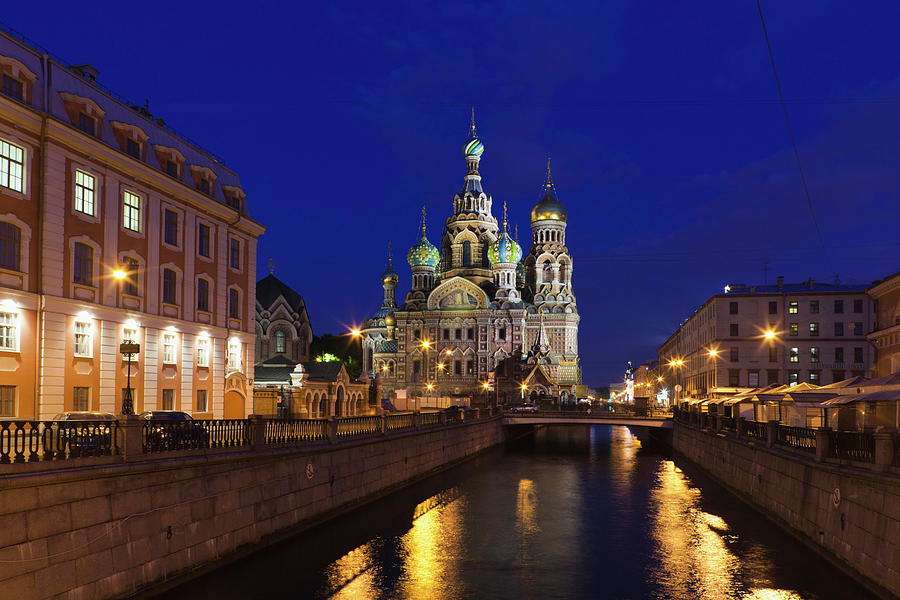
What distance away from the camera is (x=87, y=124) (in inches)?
1247

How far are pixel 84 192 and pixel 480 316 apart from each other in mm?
95649

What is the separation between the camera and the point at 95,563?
16781 millimetres

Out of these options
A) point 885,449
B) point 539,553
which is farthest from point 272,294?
point 885,449

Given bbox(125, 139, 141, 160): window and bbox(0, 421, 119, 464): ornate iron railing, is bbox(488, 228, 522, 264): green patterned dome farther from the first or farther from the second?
bbox(0, 421, 119, 464): ornate iron railing

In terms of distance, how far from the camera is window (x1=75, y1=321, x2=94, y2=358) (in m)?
30.5

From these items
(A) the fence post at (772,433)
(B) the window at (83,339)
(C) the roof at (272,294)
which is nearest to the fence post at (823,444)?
(A) the fence post at (772,433)

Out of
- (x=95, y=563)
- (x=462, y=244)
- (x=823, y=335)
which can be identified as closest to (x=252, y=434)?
(x=95, y=563)

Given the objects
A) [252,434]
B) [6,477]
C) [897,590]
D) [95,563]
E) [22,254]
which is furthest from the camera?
[22,254]

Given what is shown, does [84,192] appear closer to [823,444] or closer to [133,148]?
[133,148]

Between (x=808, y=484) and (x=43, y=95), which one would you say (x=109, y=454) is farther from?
(x=808, y=484)

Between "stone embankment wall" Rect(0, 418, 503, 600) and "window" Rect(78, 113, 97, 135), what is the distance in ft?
52.7

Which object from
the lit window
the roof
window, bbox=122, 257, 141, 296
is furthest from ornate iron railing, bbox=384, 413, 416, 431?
the roof

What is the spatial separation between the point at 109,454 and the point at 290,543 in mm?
9160

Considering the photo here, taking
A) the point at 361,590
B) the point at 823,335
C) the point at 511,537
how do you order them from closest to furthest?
the point at 361,590
the point at 511,537
the point at 823,335
